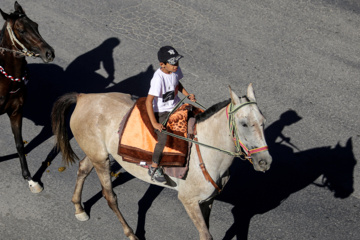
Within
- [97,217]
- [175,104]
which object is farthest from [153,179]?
[97,217]

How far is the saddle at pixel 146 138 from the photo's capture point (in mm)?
5828

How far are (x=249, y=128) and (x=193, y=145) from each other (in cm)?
110

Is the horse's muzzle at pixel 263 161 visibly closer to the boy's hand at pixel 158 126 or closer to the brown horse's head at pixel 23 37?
the boy's hand at pixel 158 126

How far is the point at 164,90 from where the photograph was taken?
5.98m

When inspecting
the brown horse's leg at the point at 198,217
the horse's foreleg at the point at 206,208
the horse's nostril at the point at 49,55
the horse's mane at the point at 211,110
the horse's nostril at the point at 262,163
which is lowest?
the horse's foreleg at the point at 206,208

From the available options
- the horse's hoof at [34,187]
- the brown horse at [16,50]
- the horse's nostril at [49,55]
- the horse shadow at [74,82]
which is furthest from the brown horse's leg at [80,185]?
the horse shadow at [74,82]

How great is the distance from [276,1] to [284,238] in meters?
8.19

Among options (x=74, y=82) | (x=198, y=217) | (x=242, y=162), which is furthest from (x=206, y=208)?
(x=74, y=82)

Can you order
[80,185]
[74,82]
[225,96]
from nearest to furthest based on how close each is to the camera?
1. [80,185]
2. [225,96]
3. [74,82]

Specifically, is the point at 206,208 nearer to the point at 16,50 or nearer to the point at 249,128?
the point at 249,128

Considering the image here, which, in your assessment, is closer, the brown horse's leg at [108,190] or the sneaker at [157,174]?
the sneaker at [157,174]

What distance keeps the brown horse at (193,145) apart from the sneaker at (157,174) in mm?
118

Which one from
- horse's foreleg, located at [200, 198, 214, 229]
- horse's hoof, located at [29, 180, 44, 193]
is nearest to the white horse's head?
horse's foreleg, located at [200, 198, 214, 229]

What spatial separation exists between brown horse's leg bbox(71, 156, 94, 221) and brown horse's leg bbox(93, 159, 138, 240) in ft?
1.14
